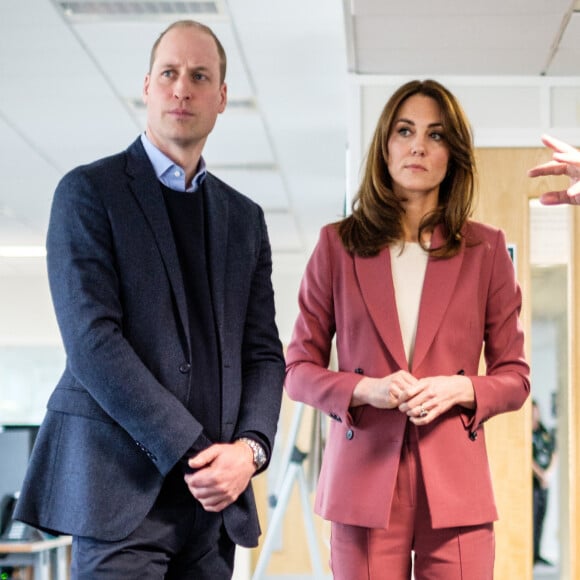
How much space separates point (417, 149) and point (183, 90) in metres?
0.53

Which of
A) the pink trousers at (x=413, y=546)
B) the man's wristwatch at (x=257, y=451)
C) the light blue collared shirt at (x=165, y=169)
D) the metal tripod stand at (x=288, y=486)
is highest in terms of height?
the light blue collared shirt at (x=165, y=169)

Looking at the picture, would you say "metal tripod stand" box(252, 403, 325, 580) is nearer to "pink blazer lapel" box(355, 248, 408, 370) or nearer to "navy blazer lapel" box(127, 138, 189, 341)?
"pink blazer lapel" box(355, 248, 408, 370)

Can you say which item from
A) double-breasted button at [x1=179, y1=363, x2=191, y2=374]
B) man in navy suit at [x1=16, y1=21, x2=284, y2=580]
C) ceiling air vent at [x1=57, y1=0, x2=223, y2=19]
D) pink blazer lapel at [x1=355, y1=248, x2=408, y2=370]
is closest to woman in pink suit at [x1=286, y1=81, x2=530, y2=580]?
pink blazer lapel at [x1=355, y1=248, x2=408, y2=370]

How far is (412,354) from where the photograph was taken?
6.00ft

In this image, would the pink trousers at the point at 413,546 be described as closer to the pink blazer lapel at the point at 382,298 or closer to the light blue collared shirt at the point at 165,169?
the pink blazer lapel at the point at 382,298

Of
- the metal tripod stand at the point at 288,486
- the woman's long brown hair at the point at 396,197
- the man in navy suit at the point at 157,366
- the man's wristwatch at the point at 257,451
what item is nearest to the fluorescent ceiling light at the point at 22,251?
the metal tripod stand at the point at 288,486

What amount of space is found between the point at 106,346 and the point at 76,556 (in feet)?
1.04

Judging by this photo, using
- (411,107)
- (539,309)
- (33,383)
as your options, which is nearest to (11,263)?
(33,383)

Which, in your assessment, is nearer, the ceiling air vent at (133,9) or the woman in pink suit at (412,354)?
the woman in pink suit at (412,354)

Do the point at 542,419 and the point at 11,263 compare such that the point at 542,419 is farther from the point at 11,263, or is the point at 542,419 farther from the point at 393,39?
the point at 11,263

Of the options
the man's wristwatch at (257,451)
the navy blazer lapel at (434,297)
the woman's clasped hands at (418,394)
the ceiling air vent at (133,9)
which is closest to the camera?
the man's wristwatch at (257,451)

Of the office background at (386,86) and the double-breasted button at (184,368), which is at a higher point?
the office background at (386,86)

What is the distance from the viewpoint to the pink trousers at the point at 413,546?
1727 mm

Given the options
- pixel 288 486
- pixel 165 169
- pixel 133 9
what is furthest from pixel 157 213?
pixel 288 486
